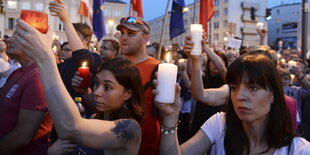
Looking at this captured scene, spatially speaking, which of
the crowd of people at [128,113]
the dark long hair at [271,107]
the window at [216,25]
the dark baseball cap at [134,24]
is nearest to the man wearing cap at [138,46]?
the dark baseball cap at [134,24]

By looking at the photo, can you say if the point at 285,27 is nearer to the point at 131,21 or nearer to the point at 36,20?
the point at 131,21

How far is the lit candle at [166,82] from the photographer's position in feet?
6.15

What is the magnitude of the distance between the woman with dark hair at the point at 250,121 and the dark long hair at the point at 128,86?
27cm

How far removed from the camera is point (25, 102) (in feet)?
7.75

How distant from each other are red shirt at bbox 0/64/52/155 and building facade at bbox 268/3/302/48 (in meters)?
79.3

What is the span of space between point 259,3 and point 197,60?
7836 centimetres

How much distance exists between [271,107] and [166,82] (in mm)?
813

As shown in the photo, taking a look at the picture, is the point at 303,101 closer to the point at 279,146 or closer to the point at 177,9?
the point at 279,146

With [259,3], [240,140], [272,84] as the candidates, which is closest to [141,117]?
[240,140]

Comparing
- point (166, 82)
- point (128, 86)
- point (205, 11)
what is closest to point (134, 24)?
point (128, 86)

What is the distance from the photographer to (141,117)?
231cm

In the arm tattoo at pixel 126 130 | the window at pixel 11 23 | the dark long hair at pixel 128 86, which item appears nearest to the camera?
the arm tattoo at pixel 126 130

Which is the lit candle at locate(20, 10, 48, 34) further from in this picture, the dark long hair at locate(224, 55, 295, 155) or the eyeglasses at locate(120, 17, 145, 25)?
the eyeglasses at locate(120, 17, 145, 25)

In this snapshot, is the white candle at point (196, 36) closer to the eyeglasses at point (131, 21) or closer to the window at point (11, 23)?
the eyeglasses at point (131, 21)
